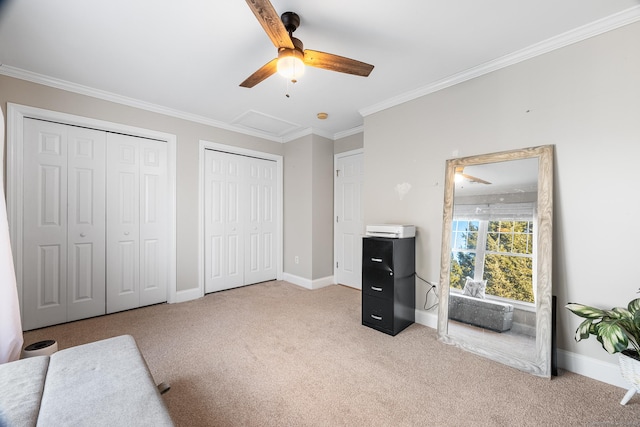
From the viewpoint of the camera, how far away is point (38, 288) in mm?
2600

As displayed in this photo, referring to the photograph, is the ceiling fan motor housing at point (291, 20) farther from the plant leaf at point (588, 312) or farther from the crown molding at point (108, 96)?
the plant leaf at point (588, 312)

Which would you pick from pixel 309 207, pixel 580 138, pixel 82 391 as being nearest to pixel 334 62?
pixel 580 138

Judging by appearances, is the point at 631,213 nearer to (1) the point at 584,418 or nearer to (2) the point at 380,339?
(1) the point at 584,418

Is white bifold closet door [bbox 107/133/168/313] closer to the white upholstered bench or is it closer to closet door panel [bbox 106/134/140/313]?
closet door panel [bbox 106/134/140/313]

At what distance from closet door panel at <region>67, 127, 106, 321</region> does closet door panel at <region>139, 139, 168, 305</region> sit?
14.6 inches

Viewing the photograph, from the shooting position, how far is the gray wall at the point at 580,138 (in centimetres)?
178

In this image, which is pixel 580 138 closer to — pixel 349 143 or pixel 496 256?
pixel 496 256

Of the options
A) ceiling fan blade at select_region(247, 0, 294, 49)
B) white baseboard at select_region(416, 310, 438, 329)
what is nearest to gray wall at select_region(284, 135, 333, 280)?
white baseboard at select_region(416, 310, 438, 329)

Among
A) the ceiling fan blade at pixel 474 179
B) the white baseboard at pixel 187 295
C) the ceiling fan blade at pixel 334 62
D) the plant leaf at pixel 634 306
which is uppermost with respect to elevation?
the ceiling fan blade at pixel 334 62

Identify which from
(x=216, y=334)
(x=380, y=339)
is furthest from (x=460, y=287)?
(x=216, y=334)

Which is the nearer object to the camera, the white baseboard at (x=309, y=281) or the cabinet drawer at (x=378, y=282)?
the cabinet drawer at (x=378, y=282)

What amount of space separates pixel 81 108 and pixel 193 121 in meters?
1.11

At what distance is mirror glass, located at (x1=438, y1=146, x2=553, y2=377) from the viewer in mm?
1972


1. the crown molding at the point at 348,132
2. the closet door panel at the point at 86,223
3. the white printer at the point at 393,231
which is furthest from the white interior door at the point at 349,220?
the closet door panel at the point at 86,223
